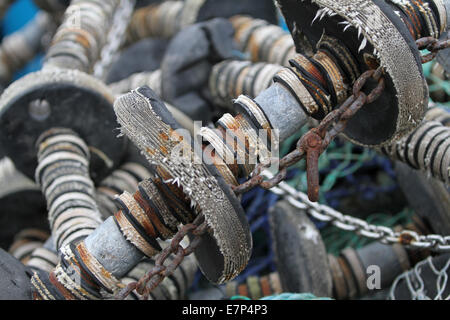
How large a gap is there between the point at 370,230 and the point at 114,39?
28.5 inches

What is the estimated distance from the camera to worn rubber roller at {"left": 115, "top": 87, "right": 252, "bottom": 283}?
1.99 ft

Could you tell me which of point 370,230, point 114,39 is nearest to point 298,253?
point 370,230

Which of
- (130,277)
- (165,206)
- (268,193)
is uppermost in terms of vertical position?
(165,206)

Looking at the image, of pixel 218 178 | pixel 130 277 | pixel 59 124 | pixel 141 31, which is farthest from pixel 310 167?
pixel 141 31

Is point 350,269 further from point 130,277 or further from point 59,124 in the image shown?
point 59,124

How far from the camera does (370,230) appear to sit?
986 millimetres

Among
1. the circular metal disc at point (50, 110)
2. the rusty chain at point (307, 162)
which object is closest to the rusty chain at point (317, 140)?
the rusty chain at point (307, 162)

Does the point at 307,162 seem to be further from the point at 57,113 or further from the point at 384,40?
the point at 57,113

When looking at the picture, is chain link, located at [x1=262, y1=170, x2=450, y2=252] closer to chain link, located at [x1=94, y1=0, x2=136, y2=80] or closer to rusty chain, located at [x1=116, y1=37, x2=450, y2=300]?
rusty chain, located at [x1=116, y1=37, x2=450, y2=300]

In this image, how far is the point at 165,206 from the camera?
0.65 m

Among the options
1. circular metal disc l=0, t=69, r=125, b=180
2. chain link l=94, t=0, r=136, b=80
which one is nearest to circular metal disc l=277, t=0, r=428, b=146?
circular metal disc l=0, t=69, r=125, b=180

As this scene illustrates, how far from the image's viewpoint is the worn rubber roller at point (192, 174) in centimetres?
61

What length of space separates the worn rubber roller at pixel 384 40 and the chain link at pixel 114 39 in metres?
0.60

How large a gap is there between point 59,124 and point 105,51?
1.17 ft
